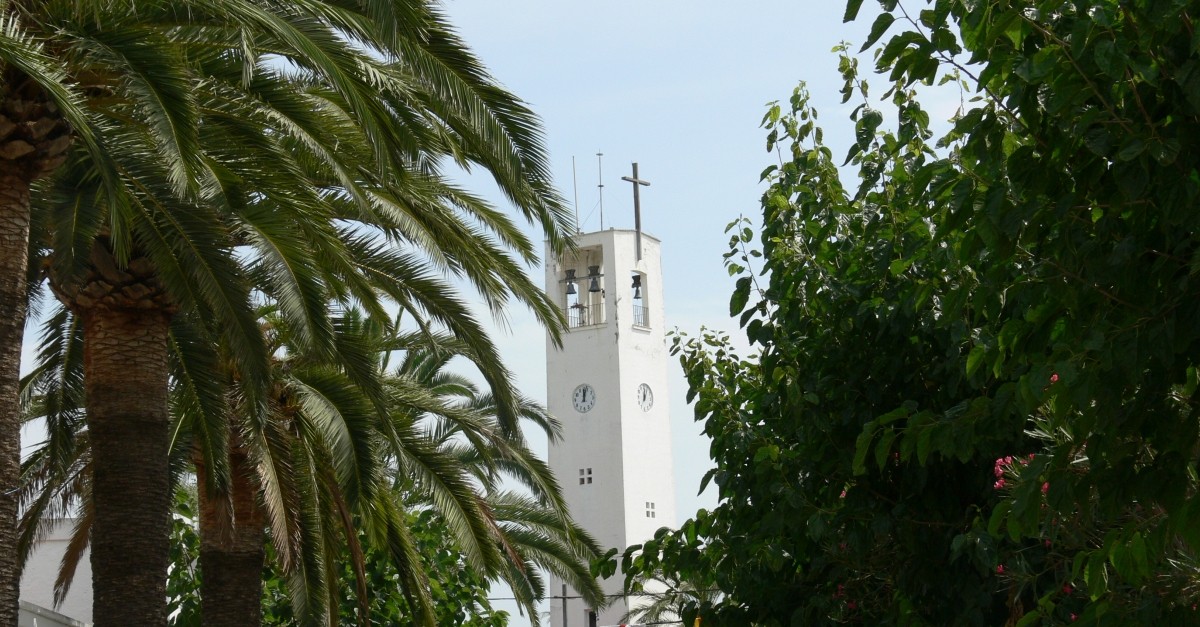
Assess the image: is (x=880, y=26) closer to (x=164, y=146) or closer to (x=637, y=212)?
(x=164, y=146)

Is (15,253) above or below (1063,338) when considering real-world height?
above

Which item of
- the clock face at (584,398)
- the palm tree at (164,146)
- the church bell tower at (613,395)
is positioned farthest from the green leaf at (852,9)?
the clock face at (584,398)

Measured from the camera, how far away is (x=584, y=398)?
5250 centimetres

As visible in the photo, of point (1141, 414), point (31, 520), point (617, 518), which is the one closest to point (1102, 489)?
point (1141, 414)

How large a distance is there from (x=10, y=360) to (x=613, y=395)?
144ft

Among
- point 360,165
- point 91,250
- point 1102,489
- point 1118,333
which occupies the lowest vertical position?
point 1102,489

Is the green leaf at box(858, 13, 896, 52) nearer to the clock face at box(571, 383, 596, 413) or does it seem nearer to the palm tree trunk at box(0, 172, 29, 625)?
the palm tree trunk at box(0, 172, 29, 625)

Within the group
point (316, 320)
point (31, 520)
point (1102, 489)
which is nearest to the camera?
point (1102, 489)

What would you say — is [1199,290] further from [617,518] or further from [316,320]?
[617,518]

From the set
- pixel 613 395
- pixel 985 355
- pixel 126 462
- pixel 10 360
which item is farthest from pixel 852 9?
pixel 613 395

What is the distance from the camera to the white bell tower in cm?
5094

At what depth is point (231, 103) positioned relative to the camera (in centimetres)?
930

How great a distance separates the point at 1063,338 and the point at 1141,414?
40 cm

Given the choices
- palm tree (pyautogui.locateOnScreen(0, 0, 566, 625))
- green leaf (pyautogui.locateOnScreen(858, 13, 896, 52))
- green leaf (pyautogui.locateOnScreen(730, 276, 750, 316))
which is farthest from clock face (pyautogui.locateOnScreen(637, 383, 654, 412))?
green leaf (pyautogui.locateOnScreen(858, 13, 896, 52))
